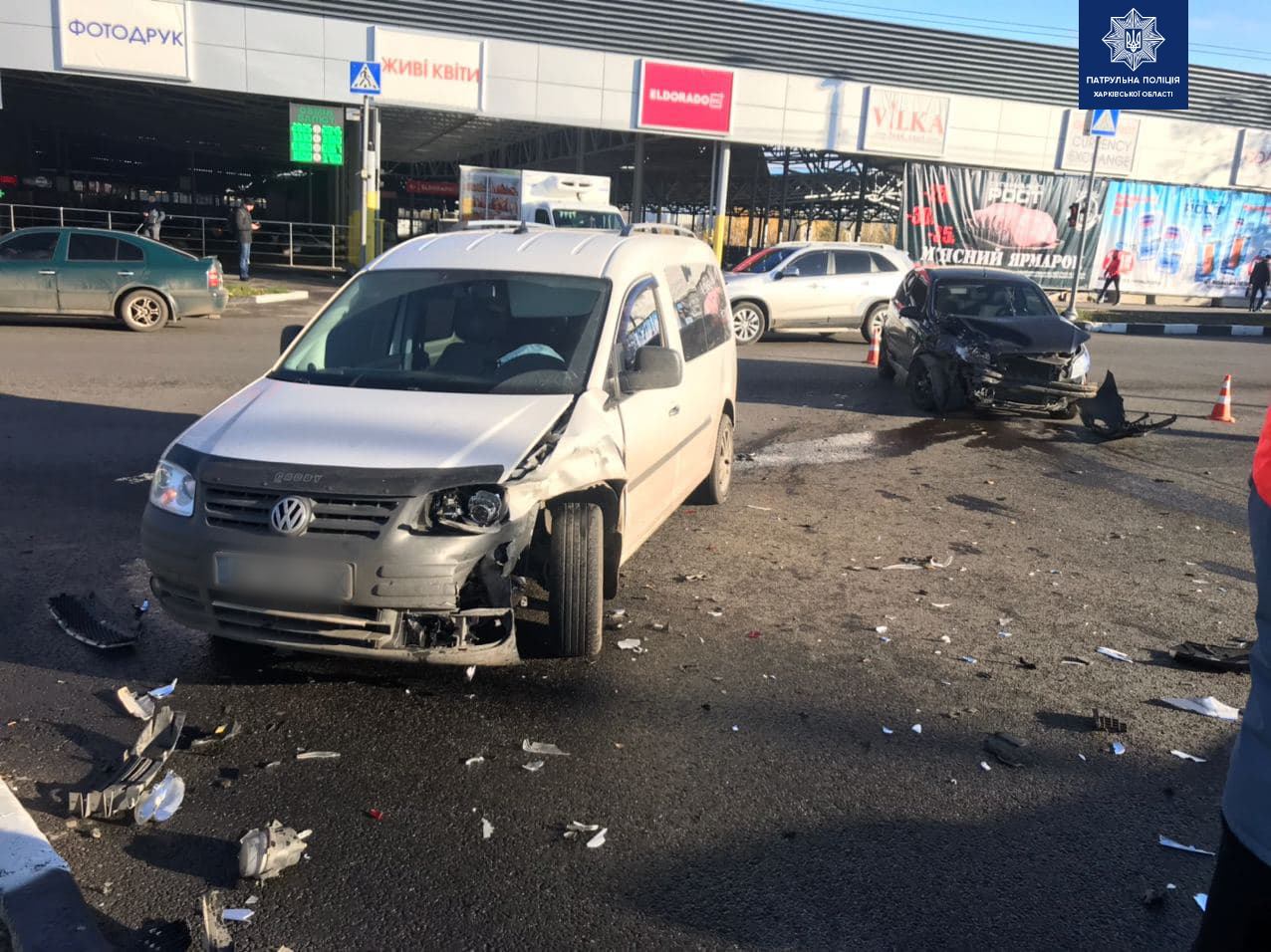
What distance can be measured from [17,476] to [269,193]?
47.7 metres

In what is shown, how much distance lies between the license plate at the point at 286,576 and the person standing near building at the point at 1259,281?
1338 inches

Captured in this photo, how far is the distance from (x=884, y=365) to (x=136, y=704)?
1182 cm

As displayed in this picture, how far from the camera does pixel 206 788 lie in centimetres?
350

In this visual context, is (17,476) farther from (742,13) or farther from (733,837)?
(742,13)

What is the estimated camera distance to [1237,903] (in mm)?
1747

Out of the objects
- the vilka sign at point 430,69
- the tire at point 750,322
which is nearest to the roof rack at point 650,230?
the tire at point 750,322

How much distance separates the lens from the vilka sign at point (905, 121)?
2828 cm

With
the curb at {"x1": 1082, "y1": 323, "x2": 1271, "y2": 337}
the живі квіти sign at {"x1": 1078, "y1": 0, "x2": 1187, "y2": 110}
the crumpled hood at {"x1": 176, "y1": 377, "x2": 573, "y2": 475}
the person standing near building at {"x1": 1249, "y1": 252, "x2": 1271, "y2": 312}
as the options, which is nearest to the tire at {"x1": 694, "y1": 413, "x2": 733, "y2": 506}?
the crumpled hood at {"x1": 176, "y1": 377, "x2": 573, "y2": 475}

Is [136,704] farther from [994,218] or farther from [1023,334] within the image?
[994,218]

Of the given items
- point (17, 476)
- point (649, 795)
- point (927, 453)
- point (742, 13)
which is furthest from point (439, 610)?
point (742, 13)

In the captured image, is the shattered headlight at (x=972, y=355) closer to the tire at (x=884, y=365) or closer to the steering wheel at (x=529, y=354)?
the tire at (x=884, y=365)

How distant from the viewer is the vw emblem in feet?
12.4

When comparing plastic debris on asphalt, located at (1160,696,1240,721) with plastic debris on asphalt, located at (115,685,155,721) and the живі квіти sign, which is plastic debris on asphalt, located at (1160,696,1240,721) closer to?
plastic debris on asphalt, located at (115,685,155,721)

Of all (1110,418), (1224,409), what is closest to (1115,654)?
(1110,418)
